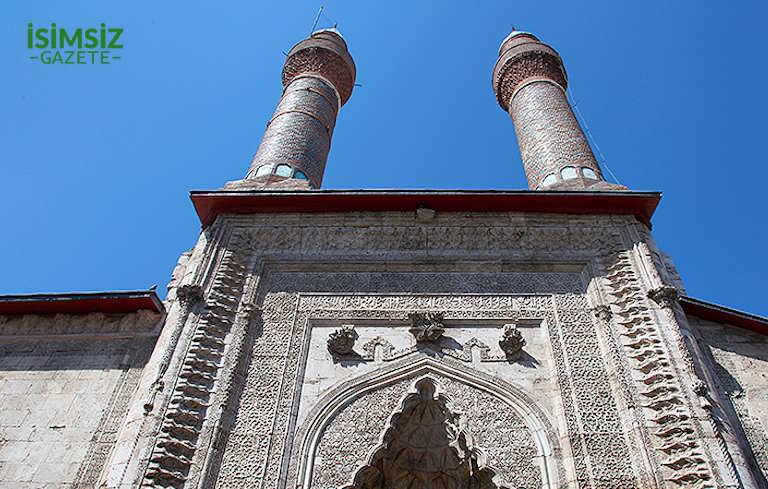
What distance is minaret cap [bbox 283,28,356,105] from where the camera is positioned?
33.4 feet

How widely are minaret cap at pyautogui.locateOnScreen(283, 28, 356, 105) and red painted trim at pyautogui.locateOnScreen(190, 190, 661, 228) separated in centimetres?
493

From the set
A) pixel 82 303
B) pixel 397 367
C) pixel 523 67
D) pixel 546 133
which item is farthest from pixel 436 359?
pixel 523 67

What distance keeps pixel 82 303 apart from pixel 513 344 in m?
3.37

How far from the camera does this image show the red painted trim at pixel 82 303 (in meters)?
4.93

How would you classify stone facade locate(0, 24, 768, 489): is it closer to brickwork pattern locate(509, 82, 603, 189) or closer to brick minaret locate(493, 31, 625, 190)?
brick minaret locate(493, 31, 625, 190)

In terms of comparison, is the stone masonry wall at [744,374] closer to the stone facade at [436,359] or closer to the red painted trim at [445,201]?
the stone facade at [436,359]

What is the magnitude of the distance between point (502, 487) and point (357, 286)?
1985mm

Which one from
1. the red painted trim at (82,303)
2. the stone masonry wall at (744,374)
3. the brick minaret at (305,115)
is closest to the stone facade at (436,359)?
the stone masonry wall at (744,374)

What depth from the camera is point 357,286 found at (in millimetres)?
5098

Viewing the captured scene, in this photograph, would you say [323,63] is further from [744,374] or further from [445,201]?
[744,374]

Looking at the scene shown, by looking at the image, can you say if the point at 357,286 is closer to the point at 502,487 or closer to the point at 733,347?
the point at 502,487

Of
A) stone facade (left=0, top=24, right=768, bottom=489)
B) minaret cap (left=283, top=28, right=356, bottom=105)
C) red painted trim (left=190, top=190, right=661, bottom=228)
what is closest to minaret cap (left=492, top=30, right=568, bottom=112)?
minaret cap (left=283, top=28, right=356, bottom=105)

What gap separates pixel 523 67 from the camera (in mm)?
9969

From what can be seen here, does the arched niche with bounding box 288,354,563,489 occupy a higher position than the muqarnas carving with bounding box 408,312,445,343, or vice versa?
the muqarnas carving with bounding box 408,312,445,343
